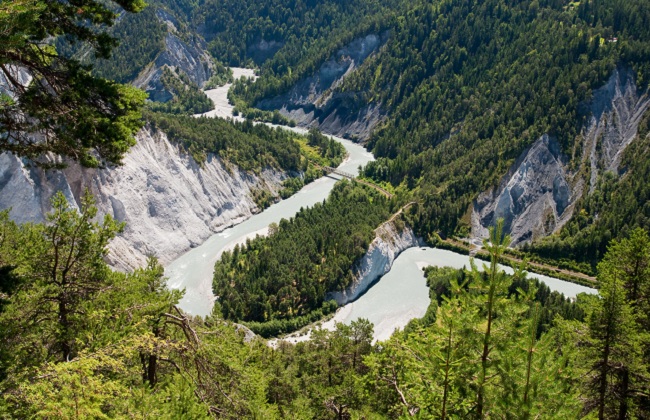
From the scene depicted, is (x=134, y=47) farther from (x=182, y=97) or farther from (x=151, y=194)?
(x=151, y=194)

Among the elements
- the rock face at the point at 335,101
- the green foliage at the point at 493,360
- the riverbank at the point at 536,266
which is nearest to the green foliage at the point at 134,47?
the rock face at the point at 335,101

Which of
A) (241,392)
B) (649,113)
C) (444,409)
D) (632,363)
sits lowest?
(649,113)

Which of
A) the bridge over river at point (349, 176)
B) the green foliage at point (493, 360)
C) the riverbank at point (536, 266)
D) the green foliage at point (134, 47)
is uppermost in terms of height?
the green foliage at point (493, 360)

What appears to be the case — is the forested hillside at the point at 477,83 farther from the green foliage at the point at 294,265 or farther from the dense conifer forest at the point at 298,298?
the green foliage at the point at 294,265

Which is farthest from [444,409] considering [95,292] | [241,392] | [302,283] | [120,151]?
[302,283]

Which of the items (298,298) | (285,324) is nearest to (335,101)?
(298,298)

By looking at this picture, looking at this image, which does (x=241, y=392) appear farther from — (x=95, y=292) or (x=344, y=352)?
(x=344, y=352)
